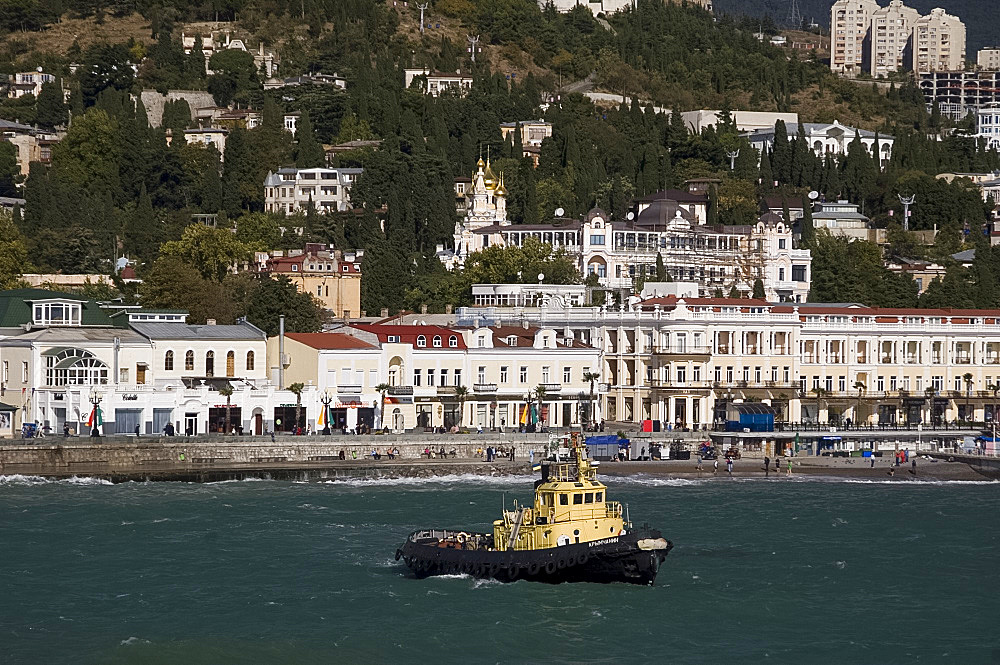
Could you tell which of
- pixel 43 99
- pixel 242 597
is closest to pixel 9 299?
pixel 242 597

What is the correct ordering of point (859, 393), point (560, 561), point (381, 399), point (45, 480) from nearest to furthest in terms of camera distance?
point (560, 561) < point (45, 480) < point (381, 399) < point (859, 393)

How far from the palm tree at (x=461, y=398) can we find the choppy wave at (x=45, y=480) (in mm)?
19640

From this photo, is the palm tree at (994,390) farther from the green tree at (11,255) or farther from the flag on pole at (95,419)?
the green tree at (11,255)

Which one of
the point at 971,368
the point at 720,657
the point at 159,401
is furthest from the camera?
the point at 971,368

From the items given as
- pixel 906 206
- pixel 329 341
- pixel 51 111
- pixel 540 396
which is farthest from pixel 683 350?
pixel 51 111

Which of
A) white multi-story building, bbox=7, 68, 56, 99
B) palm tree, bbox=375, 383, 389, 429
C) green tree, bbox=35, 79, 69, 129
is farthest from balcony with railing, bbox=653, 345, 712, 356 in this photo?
white multi-story building, bbox=7, 68, 56, 99

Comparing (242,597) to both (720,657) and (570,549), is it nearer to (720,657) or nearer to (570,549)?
(570,549)

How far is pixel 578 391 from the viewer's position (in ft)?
314

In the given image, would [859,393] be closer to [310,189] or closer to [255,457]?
[255,457]

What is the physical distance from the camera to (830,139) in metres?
180

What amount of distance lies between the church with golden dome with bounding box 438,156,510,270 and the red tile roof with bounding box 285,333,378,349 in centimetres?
3381

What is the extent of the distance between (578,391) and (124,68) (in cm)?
9144

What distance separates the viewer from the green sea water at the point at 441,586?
49875mm

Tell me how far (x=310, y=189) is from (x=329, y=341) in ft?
200
